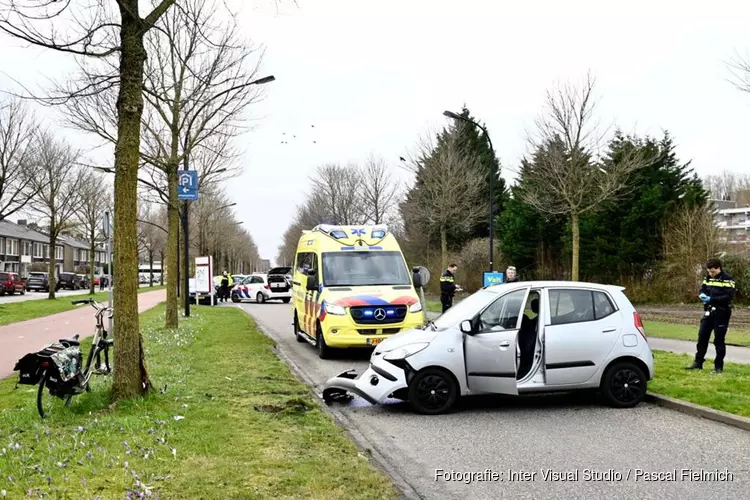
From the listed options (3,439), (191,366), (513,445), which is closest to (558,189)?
(191,366)

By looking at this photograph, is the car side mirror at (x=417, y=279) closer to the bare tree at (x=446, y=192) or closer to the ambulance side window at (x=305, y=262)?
the ambulance side window at (x=305, y=262)

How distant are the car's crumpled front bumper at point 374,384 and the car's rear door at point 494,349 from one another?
33.1 inches

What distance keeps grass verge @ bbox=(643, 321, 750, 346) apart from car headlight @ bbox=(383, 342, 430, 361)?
388 inches

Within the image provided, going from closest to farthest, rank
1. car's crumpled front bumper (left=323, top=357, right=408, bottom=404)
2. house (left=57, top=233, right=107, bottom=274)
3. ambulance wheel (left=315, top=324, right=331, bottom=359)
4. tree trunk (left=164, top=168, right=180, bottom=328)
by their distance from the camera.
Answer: car's crumpled front bumper (left=323, top=357, right=408, bottom=404), ambulance wheel (left=315, top=324, right=331, bottom=359), tree trunk (left=164, top=168, right=180, bottom=328), house (left=57, top=233, right=107, bottom=274)

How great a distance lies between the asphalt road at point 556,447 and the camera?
17.4ft

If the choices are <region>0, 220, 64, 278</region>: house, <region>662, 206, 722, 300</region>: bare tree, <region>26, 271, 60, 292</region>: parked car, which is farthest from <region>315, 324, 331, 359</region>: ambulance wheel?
<region>0, 220, 64, 278</region>: house

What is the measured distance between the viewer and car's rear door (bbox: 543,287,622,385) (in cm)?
814

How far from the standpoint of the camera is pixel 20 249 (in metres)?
86.5

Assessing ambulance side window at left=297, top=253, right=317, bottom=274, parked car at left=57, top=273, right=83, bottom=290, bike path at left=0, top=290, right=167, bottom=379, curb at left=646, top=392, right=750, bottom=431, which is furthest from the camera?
parked car at left=57, top=273, right=83, bottom=290

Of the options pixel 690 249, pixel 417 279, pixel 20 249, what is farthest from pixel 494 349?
pixel 20 249

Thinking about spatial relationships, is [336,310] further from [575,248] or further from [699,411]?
[575,248]

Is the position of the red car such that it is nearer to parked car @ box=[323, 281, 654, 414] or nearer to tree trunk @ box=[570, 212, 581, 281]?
tree trunk @ box=[570, 212, 581, 281]

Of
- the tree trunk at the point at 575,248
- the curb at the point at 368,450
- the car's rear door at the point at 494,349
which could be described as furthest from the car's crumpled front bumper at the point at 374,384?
the tree trunk at the point at 575,248

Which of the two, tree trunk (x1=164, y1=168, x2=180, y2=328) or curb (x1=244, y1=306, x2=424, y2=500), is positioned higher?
tree trunk (x1=164, y1=168, x2=180, y2=328)
